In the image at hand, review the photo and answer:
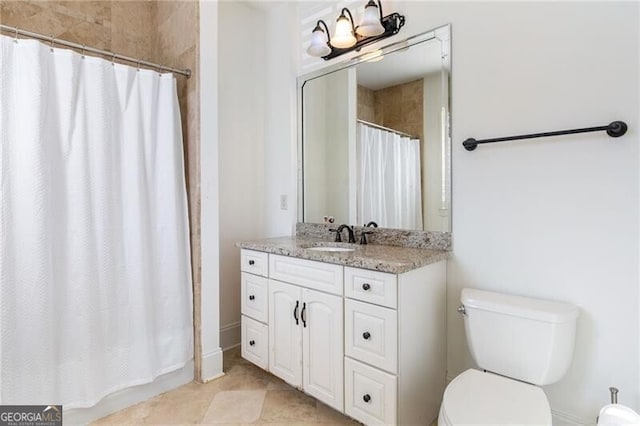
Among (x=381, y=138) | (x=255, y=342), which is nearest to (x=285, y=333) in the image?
(x=255, y=342)

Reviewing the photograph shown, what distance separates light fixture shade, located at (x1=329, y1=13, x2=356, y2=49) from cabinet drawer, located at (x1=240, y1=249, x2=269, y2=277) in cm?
139

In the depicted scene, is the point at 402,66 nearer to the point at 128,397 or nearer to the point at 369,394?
the point at 369,394

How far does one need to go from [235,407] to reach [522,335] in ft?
4.78

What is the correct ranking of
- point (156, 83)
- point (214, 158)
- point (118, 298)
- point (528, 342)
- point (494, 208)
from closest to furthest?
point (528, 342)
point (494, 208)
point (118, 298)
point (156, 83)
point (214, 158)

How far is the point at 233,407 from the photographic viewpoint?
181cm

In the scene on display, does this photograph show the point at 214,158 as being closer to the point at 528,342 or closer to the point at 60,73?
the point at 60,73

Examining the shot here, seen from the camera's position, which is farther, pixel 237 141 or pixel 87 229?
pixel 237 141

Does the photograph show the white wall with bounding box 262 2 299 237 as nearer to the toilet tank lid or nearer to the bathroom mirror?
the bathroom mirror

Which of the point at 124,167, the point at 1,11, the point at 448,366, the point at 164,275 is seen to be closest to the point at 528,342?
the point at 448,366

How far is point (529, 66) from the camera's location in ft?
5.04

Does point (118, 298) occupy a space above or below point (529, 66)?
below

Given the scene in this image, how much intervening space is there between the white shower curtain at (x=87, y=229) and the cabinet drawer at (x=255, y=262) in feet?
1.15

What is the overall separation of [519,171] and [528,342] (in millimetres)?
751

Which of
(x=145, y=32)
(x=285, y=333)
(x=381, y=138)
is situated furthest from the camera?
(x=145, y=32)
